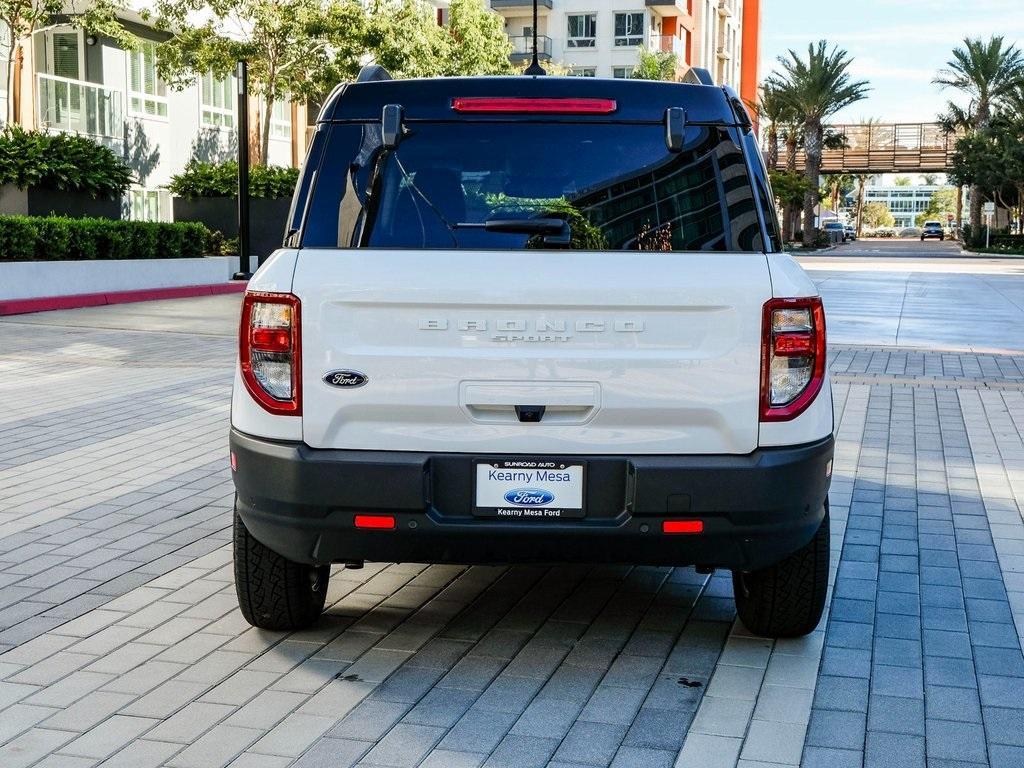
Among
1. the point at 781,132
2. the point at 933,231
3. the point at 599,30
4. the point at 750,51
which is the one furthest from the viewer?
the point at 933,231

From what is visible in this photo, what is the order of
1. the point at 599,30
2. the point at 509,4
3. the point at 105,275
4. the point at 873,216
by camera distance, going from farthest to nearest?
the point at 873,216
the point at 599,30
the point at 509,4
the point at 105,275

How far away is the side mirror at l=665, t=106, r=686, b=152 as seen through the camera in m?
4.13

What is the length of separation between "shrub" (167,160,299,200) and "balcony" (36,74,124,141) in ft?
5.68

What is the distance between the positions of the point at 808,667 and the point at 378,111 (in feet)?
7.41

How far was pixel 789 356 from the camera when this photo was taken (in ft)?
13.1

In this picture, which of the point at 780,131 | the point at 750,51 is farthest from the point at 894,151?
the point at 780,131

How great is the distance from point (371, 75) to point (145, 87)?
27.9 meters

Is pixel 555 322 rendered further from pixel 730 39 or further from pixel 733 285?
pixel 730 39

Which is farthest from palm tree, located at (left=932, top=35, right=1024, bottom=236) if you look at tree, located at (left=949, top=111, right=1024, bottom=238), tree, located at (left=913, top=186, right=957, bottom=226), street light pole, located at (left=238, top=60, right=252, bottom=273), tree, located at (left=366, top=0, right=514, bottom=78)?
tree, located at (left=913, top=186, right=957, bottom=226)

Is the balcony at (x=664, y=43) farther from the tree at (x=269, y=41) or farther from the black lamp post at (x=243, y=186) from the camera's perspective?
the black lamp post at (x=243, y=186)

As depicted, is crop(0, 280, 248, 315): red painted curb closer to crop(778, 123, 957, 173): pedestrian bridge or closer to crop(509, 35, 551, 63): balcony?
crop(509, 35, 551, 63): balcony

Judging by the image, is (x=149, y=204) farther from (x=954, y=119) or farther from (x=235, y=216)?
(x=954, y=119)

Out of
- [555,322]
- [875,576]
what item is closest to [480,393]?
[555,322]

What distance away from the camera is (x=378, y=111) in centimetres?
417
